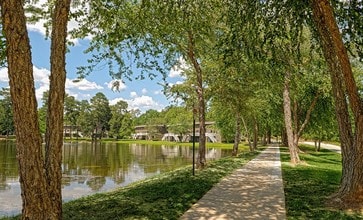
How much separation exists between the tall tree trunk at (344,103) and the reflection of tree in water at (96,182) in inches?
404

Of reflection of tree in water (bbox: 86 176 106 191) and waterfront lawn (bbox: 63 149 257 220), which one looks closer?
waterfront lawn (bbox: 63 149 257 220)

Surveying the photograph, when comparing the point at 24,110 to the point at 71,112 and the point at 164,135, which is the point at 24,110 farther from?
the point at 71,112

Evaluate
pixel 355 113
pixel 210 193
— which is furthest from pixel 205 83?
pixel 355 113

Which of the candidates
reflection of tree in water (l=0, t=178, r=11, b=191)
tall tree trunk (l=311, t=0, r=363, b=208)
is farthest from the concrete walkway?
reflection of tree in water (l=0, t=178, r=11, b=191)

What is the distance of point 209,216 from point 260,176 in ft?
23.4

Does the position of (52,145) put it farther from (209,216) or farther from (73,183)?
(73,183)

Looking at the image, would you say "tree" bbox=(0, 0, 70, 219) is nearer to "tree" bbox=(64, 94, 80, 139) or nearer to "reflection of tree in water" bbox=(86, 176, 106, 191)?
"reflection of tree in water" bbox=(86, 176, 106, 191)

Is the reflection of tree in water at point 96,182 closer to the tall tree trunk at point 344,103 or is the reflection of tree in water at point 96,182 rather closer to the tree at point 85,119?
the tall tree trunk at point 344,103

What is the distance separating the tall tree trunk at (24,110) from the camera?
4.66m

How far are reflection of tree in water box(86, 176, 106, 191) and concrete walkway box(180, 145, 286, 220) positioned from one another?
20.4 feet

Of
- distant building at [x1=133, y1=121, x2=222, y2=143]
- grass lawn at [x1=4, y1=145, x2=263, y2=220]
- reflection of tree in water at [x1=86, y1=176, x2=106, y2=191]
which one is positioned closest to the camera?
grass lawn at [x1=4, y1=145, x2=263, y2=220]

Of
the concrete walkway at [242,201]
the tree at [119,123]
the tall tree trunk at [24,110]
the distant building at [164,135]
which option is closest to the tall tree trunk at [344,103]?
the concrete walkway at [242,201]

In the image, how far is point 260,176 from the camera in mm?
13594

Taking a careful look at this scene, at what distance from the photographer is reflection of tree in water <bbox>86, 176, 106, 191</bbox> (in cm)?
1584
